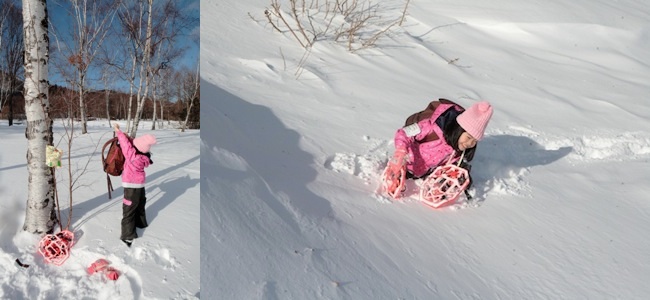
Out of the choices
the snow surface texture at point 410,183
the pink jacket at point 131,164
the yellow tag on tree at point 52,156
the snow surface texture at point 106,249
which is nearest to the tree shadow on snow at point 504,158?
the snow surface texture at point 410,183

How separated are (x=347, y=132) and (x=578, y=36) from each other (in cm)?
691

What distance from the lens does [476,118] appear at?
8.89 ft

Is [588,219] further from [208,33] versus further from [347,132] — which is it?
[208,33]

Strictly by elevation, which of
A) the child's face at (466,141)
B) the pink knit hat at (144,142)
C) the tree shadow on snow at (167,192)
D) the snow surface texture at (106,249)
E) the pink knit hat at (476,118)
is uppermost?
the pink knit hat at (476,118)

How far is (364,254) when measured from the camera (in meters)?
→ 2.03

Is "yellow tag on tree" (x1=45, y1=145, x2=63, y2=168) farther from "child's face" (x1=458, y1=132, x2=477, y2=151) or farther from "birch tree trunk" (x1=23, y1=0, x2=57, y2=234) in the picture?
"child's face" (x1=458, y1=132, x2=477, y2=151)

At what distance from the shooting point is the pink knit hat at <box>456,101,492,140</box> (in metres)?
2.69

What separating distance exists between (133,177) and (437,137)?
2425mm

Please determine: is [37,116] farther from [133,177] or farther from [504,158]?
[504,158]

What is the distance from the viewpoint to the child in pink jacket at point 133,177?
10.4 feet

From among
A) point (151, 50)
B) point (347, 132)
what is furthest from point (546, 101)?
point (151, 50)

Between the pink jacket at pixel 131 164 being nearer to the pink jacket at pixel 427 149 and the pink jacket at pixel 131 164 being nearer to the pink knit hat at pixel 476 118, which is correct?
the pink jacket at pixel 427 149

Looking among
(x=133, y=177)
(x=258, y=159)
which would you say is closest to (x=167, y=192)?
(x=133, y=177)

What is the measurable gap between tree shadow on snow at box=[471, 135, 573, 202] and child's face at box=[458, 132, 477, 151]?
0.45 meters
